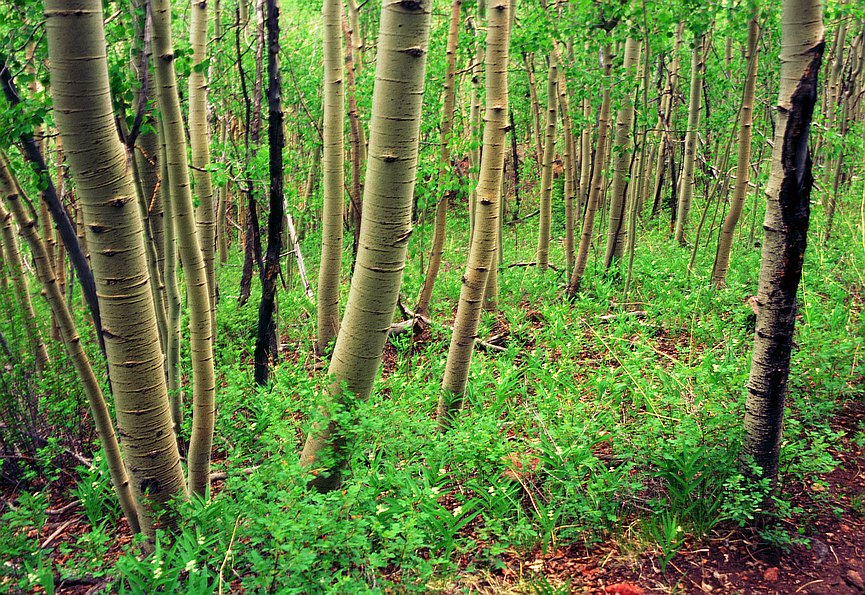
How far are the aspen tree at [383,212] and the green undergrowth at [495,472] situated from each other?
14cm

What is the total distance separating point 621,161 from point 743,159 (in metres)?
1.46

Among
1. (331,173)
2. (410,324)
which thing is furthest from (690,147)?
(331,173)

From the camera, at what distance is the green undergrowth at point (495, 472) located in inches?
103

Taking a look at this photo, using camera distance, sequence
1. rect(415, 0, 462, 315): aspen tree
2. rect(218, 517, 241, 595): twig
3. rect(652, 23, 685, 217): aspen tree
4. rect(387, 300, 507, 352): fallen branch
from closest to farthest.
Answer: rect(218, 517, 241, 595): twig
rect(415, 0, 462, 315): aspen tree
rect(387, 300, 507, 352): fallen branch
rect(652, 23, 685, 217): aspen tree

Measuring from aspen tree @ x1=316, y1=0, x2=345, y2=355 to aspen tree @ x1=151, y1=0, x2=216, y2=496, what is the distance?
1.91m

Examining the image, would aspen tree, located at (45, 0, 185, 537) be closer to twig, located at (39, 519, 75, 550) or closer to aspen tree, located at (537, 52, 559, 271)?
twig, located at (39, 519, 75, 550)

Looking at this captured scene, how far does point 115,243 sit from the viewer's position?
2367mm

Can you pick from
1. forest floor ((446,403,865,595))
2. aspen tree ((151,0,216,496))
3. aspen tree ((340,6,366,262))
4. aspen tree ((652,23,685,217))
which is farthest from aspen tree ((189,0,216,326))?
aspen tree ((652,23,685,217))

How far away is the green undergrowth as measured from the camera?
103 inches

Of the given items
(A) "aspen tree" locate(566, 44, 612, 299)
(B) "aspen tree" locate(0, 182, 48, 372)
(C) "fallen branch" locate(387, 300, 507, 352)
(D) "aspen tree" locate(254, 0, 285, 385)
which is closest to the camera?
(D) "aspen tree" locate(254, 0, 285, 385)

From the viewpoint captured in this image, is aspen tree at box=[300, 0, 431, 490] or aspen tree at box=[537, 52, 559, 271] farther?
aspen tree at box=[537, 52, 559, 271]

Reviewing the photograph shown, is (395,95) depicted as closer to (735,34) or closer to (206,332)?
(206,332)

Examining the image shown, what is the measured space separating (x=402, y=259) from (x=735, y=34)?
6.12 meters

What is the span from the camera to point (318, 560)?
2.59 metres
